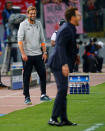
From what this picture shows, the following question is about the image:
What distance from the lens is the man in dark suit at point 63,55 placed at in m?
9.70

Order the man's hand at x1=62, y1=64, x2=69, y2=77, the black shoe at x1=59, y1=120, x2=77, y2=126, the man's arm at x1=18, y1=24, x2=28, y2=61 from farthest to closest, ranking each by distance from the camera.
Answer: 1. the man's arm at x1=18, y1=24, x2=28, y2=61
2. the black shoe at x1=59, y1=120, x2=77, y2=126
3. the man's hand at x1=62, y1=64, x2=69, y2=77

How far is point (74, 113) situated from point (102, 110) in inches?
26.2

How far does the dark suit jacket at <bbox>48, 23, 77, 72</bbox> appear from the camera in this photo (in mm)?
9695

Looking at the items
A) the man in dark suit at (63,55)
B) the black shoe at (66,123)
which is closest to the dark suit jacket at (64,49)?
the man in dark suit at (63,55)

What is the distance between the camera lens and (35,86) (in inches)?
728

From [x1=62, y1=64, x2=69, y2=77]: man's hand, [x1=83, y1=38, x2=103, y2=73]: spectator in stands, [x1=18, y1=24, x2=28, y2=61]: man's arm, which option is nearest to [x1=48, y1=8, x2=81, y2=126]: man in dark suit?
[x1=62, y1=64, x2=69, y2=77]: man's hand

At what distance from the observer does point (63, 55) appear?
9680 millimetres

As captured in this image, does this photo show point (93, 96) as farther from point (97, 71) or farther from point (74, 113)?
point (97, 71)

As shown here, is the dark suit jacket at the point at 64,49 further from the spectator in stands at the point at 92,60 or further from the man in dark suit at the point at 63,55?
the spectator in stands at the point at 92,60

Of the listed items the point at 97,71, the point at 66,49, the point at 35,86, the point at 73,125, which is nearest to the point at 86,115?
the point at 73,125

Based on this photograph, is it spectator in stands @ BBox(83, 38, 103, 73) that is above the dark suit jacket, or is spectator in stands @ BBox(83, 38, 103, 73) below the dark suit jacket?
below

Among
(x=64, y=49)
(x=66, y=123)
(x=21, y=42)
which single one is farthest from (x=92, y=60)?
(x=64, y=49)

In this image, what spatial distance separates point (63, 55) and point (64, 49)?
10 cm

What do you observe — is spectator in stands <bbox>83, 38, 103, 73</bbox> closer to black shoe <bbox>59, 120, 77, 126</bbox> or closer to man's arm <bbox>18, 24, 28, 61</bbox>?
man's arm <bbox>18, 24, 28, 61</bbox>
